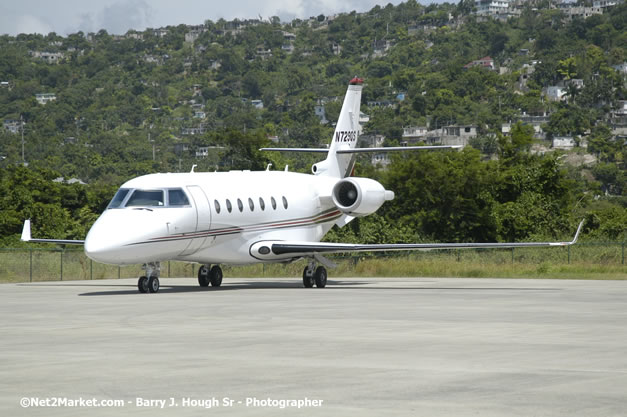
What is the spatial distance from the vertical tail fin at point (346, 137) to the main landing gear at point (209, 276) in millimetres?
6279

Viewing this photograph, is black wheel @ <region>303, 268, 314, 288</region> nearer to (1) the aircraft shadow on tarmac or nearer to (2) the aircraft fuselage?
(1) the aircraft shadow on tarmac

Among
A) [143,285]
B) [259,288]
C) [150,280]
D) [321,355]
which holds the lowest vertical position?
Answer: [321,355]

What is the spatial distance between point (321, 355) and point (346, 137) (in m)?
24.4

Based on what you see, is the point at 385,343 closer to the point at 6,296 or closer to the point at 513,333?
the point at 513,333

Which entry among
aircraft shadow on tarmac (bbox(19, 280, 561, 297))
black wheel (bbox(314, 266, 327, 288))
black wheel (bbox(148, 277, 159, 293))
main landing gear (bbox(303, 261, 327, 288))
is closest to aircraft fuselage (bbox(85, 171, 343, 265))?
black wheel (bbox(148, 277, 159, 293))

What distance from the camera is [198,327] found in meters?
18.1

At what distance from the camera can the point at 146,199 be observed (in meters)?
27.5

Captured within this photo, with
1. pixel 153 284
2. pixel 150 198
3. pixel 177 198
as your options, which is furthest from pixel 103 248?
pixel 177 198

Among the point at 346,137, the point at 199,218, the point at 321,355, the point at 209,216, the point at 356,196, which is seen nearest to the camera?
the point at 321,355

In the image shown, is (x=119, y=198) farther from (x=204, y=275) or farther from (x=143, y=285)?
(x=204, y=275)

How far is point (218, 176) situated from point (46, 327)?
13.1m

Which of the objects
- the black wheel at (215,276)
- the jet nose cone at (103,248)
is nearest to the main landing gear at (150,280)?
the jet nose cone at (103,248)

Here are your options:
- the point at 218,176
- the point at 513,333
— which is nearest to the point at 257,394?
the point at 513,333

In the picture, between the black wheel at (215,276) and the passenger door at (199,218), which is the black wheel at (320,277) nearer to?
the black wheel at (215,276)
